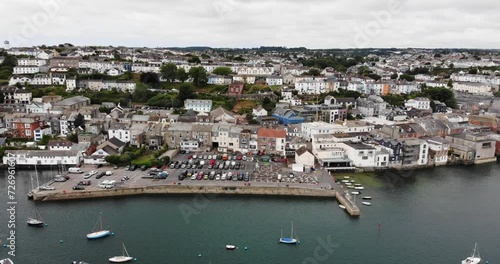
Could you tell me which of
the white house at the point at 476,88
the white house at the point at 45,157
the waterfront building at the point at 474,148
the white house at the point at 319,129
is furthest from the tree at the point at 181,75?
the white house at the point at 476,88

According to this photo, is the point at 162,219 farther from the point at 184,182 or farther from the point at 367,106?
the point at 367,106

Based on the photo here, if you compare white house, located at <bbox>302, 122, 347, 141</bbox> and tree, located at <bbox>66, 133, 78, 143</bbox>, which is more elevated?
white house, located at <bbox>302, 122, 347, 141</bbox>

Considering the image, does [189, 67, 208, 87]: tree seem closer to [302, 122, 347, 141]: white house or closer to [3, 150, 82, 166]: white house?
[302, 122, 347, 141]: white house

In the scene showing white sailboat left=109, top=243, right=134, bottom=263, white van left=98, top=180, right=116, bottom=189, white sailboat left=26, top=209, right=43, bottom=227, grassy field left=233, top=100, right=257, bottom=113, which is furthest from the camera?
→ grassy field left=233, top=100, right=257, bottom=113

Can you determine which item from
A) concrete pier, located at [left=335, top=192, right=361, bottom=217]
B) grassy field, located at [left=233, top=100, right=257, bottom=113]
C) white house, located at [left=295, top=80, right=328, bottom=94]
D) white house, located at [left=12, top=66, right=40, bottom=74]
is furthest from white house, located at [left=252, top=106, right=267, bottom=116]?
white house, located at [left=12, top=66, right=40, bottom=74]

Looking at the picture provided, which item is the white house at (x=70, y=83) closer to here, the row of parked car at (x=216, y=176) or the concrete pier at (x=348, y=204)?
the row of parked car at (x=216, y=176)

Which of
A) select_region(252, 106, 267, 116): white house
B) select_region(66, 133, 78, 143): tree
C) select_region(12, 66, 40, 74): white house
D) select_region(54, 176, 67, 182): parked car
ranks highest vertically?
select_region(12, 66, 40, 74): white house

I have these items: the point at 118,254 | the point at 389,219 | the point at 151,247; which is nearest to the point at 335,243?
the point at 389,219
